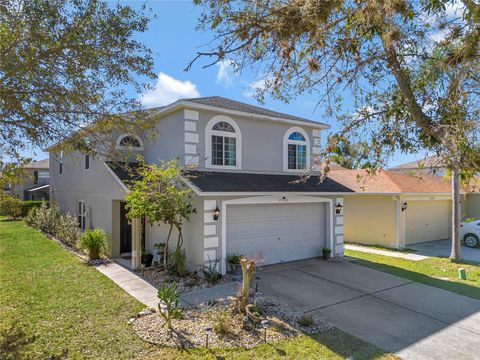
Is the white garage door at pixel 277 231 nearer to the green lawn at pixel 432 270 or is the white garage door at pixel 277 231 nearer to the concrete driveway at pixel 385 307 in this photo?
the concrete driveway at pixel 385 307

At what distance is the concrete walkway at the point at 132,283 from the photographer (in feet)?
27.5

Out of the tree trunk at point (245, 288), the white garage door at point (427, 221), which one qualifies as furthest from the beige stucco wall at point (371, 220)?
the tree trunk at point (245, 288)

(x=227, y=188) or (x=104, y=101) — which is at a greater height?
(x=104, y=101)

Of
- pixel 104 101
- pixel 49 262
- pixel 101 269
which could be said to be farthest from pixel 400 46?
pixel 49 262

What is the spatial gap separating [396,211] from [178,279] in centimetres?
1232

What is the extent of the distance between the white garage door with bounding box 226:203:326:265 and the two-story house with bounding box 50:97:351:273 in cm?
4

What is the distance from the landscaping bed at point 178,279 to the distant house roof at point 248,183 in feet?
9.15

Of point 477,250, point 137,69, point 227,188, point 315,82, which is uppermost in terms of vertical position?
point 137,69

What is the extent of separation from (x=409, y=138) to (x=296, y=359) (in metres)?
4.36

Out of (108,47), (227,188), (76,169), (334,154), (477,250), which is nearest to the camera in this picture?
(334,154)

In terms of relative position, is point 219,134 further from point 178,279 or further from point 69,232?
point 69,232

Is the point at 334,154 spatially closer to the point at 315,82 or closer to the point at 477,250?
the point at 315,82

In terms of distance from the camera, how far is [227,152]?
1233cm

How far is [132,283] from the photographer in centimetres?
970
